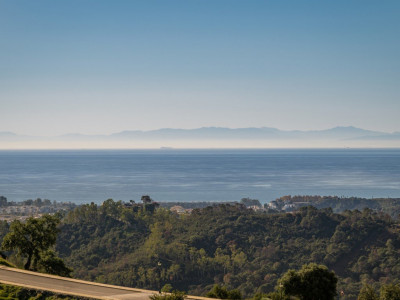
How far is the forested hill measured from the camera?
5553 cm

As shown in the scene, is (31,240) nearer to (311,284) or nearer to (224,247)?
(311,284)

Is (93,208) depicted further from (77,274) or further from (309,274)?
(309,274)

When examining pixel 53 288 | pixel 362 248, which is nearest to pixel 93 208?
pixel 362 248

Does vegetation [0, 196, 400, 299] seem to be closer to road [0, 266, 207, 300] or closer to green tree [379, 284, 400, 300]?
green tree [379, 284, 400, 300]

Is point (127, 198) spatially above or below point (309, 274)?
below

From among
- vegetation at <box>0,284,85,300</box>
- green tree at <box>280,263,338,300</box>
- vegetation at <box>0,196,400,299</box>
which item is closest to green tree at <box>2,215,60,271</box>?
vegetation at <box>0,284,85,300</box>

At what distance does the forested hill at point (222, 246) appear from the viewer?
55.5 meters

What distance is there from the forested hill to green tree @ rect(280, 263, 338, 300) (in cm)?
2843

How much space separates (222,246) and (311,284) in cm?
4218

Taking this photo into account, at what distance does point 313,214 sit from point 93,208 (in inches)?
1373

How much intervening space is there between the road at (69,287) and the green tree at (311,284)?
465 cm

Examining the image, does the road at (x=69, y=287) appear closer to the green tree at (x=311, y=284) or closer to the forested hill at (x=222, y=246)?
the green tree at (x=311, y=284)

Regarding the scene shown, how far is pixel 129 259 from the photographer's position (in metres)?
59.9

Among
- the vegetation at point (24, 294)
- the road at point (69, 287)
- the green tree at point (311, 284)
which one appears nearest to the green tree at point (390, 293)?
the green tree at point (311, 284)
